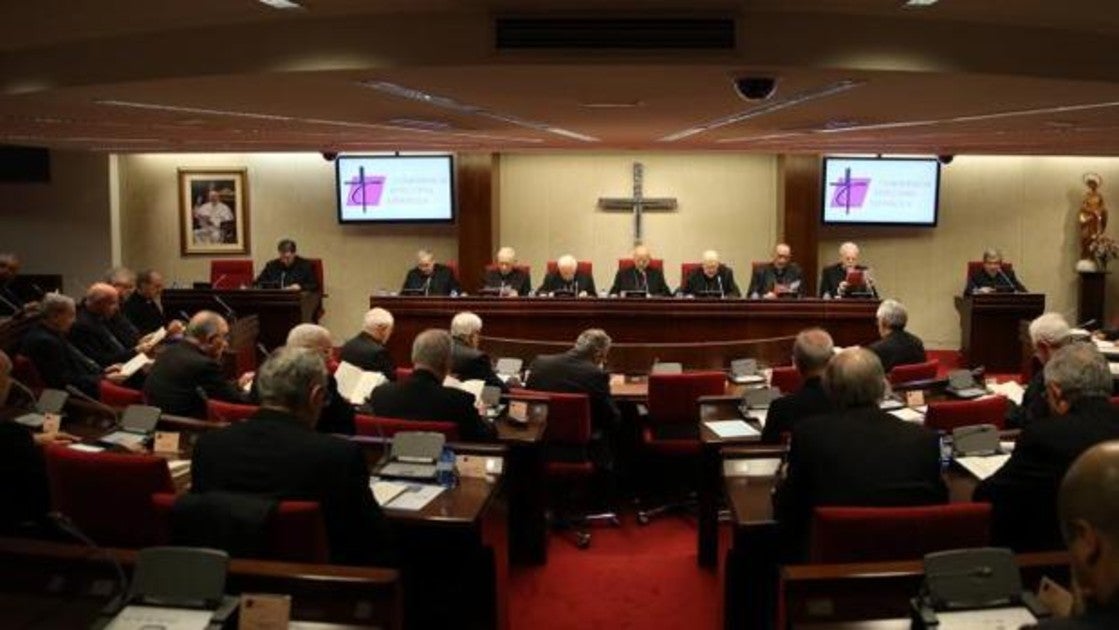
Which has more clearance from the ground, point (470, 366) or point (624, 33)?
point (624, 33)

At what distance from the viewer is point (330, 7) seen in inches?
159

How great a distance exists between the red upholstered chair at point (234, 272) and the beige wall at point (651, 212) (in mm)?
2821

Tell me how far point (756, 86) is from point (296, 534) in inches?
112

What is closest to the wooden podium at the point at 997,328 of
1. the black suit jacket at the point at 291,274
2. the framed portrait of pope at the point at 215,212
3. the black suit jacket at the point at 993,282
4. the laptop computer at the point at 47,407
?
the black suit jacket at the point at 993,282

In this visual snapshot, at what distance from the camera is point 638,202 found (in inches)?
467

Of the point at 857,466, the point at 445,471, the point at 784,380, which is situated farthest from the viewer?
the point at 784,380

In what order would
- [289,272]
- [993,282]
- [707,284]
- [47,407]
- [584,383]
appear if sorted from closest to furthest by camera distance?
[47,407]
[584,383]
[707,284]
[993,282]
[289,272]

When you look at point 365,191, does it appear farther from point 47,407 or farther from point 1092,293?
point 1092,293

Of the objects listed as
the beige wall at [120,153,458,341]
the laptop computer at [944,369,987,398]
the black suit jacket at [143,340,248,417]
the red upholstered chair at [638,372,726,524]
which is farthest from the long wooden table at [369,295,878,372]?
the beige wall at [120,153,458,341]

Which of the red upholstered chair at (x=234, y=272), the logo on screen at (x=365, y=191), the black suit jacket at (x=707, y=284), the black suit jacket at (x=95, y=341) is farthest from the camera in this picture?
the logo on screen at (x=365, y=191)

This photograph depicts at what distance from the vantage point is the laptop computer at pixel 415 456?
3.76m

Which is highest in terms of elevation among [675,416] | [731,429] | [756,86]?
[756,86]

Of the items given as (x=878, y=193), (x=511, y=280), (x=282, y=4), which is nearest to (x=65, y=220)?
(x=511, y=280)

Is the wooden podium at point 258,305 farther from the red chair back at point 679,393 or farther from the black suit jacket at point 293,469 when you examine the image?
the black suit jacket at point 293,469
